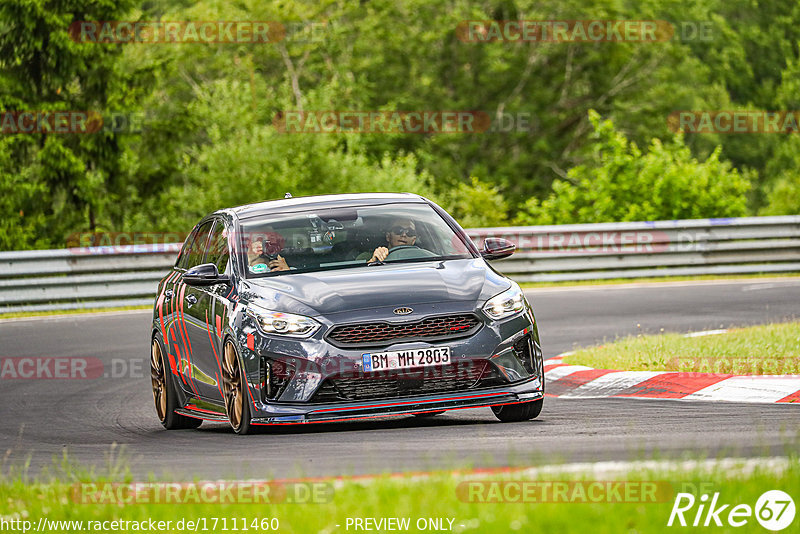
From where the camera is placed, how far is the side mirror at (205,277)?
914 cm

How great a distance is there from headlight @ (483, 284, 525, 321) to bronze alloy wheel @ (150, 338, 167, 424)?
3.04 metres

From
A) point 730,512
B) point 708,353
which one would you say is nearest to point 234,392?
point 730,512

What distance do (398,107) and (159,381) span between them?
46.7 meters

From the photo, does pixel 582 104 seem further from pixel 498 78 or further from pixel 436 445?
pixel 436 445

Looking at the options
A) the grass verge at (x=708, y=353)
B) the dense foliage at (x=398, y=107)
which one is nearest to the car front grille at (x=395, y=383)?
the grass verge at (x=708, y=353)

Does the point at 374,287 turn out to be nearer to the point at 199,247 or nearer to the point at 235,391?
the point at 235,391

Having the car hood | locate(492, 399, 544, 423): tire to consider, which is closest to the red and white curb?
locate(492, 399, 544, 423): tire

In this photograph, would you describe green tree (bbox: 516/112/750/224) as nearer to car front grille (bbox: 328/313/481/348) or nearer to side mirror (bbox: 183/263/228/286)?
side mirror (bbox: 183/263/228/286)

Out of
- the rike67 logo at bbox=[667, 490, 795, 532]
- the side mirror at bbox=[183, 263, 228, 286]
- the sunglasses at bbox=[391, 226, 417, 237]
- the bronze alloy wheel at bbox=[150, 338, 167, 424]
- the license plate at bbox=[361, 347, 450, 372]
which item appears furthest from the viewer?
the bronze alloy wheel at bbox=[150, 338, 167, 424]

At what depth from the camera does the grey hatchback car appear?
8133 millimetres

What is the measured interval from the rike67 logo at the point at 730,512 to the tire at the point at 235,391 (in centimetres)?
399

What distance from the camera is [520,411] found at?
883 cm

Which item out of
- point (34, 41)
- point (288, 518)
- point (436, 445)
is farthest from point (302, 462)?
point (34, 41)

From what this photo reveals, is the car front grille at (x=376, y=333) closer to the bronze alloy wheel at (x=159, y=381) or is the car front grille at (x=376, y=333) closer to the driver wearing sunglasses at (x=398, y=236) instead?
the driver wearing sunglasses at (x=398, y=236)
